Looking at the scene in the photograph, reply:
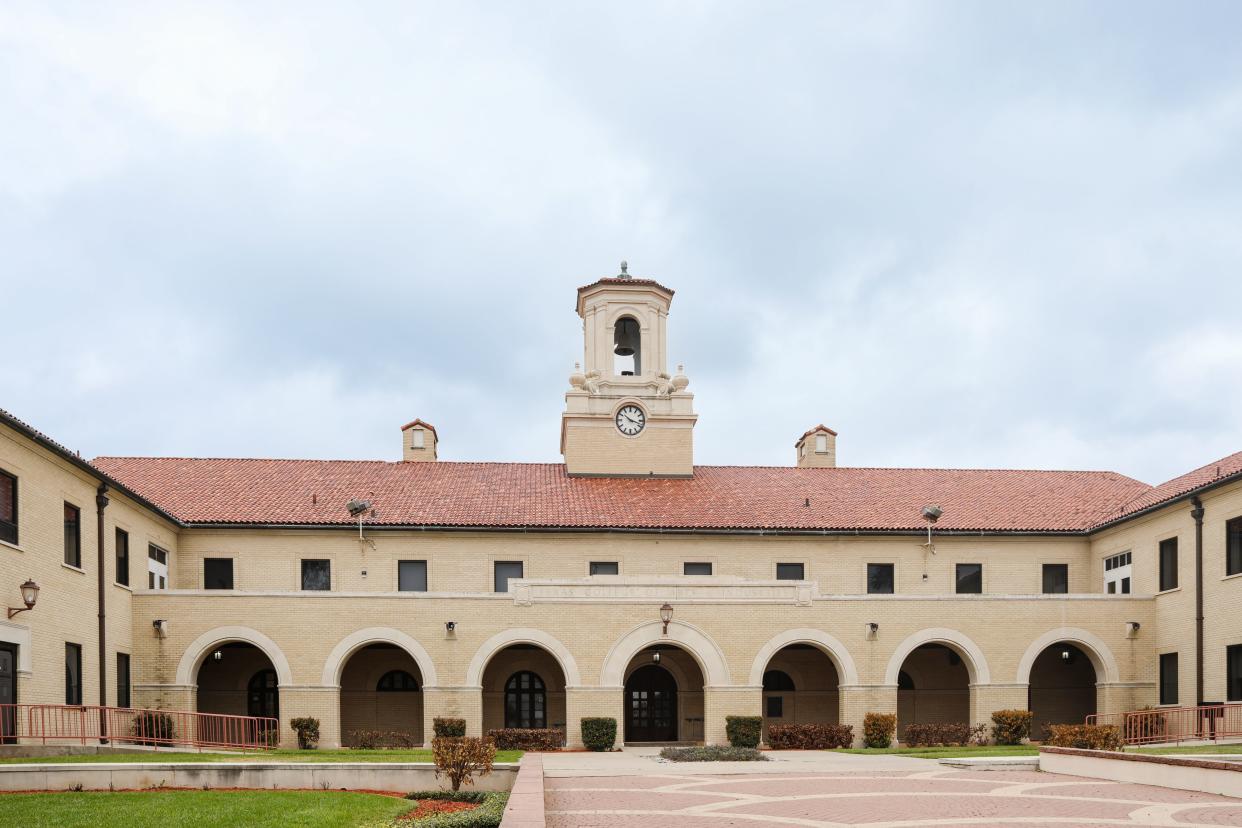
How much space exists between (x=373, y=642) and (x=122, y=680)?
607 cm

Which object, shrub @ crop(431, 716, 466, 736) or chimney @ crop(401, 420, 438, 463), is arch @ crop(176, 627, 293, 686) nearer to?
shrub @ crop(431, 716, 466, 736)

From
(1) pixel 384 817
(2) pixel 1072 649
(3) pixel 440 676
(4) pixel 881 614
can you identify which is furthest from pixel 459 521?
(1) pixel 384 817

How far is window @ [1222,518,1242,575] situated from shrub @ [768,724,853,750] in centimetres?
1006

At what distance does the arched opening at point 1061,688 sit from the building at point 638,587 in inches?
3.1

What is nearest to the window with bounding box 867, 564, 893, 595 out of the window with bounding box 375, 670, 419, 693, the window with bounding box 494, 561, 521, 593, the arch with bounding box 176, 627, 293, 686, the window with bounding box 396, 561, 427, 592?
the window with bounding box 494, 561, 521, 593

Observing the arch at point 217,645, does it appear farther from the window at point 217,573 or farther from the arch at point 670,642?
the arch at point 670,642

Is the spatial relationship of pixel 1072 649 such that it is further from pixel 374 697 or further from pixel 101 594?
pixel 101 594

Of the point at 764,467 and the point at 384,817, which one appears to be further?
the point at 764,467

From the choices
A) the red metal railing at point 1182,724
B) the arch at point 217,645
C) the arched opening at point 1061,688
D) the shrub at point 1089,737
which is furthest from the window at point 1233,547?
the arch at point 217,645

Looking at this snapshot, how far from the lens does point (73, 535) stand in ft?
88.8

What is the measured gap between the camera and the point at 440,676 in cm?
3228

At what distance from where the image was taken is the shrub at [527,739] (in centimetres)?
3100

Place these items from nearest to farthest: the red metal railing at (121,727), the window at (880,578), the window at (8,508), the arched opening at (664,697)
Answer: the red metal railing at (121,727) → the window at (8,508) → the arched opening at (664,697) → the window at (880,578)

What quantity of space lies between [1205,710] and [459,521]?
19.7m
